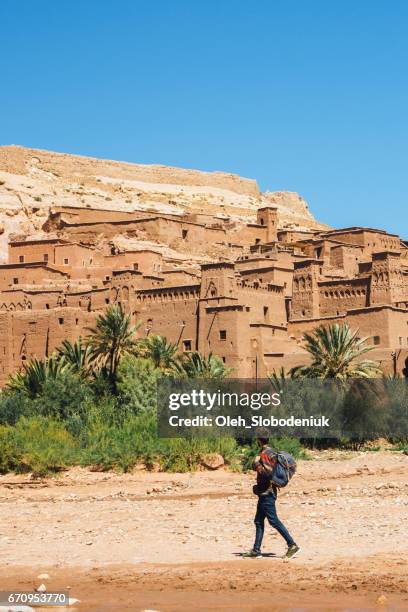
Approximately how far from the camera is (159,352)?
3822 centimetres

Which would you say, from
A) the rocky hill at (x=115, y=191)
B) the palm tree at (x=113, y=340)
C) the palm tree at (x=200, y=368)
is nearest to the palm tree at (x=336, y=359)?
the palm tree at (x=200, y=368)

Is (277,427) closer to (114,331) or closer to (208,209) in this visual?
(114,331)

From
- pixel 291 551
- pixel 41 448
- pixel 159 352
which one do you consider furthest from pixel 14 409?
pixel 291 551

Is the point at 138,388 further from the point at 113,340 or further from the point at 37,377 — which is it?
the point at 113,340

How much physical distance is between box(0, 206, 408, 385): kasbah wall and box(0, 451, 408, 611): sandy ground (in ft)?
62.3

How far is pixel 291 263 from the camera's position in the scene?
1993 inches

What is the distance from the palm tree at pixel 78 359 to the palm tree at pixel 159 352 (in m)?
1.91

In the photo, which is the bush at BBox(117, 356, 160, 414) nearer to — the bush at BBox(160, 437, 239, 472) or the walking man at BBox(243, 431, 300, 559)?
the bush at BBox(160, 437, 239, 472)

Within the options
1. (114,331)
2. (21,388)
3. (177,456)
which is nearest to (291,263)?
(114,331)

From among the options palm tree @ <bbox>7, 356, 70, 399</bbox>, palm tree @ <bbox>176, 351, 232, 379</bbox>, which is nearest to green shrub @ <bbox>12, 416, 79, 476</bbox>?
palm tree @ <bbox>7, 356, 70, 399</bbox>

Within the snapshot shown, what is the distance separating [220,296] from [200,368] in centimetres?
769

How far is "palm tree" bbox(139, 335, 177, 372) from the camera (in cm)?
3753

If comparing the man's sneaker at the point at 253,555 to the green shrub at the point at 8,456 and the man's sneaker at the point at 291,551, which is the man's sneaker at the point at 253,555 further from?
the green shrub at the point at 8,456

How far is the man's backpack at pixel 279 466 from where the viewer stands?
1196cm
